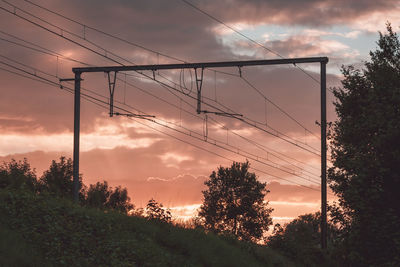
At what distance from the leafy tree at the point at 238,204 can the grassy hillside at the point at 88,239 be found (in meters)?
50.3

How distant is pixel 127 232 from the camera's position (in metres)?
20.9

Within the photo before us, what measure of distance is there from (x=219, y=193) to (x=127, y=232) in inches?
2222

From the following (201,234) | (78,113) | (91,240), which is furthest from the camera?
(78,113)

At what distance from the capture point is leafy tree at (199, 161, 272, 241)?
75.1 m

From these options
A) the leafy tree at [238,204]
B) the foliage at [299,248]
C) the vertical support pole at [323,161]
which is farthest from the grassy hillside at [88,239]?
the leafy tree at [238,204]

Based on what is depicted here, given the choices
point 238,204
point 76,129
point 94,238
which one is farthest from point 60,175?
point 94,238

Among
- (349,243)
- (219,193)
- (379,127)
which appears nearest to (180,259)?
(349,243)

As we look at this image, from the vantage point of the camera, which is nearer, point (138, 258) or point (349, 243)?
point (138, 258)

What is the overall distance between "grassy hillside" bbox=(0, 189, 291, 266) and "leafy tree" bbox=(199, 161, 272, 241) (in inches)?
1981

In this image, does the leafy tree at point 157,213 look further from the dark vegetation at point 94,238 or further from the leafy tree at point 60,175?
the leafy tree at point 60,175

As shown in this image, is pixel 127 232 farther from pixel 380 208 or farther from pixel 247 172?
pixel 247 172

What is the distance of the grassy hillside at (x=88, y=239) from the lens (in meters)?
16.7

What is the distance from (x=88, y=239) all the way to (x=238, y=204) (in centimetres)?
5789

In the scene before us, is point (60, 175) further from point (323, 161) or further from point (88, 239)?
point (88, 239)
